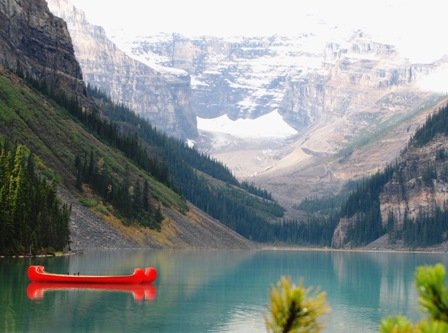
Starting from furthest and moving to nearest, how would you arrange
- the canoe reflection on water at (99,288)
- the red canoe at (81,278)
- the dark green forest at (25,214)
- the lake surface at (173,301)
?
the dark green forest at (25,214)
the red canoe at (81,278)
the canoe reflection on water at (99,288)
the lake surface at (173,301)

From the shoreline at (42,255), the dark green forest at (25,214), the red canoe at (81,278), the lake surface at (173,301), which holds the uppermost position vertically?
the dark green forest at (25,214)

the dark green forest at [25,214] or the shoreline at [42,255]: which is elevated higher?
the dark green forest at [25,214]

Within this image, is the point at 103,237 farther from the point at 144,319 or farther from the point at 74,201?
the point at 144,319

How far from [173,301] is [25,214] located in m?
41.9

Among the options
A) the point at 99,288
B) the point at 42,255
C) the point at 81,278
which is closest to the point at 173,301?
the point at 99,288

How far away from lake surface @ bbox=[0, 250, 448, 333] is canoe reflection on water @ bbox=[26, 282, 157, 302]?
15 cm

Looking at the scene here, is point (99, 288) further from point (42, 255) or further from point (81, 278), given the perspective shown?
point (42, 255)

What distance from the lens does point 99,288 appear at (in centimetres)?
9212

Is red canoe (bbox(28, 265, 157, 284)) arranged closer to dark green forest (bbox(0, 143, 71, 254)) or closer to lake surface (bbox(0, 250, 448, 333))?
lake surface (bbox(0, 250, 448, 333))

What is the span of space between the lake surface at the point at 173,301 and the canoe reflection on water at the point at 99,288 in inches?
5.9

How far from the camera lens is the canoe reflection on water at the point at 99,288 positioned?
285 feet

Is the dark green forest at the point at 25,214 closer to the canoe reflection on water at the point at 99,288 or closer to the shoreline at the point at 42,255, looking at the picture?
the shoreline at the point at 42,255

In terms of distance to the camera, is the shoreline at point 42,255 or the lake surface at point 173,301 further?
the shoreline at point 42,255

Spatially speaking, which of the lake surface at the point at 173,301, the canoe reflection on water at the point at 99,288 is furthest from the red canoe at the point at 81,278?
the lake surface at the point at 173,301
